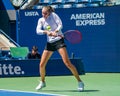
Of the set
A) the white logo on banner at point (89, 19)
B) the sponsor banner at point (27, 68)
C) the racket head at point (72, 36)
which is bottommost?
the sponsor banner at point (27, 68)

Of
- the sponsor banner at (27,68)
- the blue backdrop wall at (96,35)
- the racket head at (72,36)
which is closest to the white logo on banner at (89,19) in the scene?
the blue backdrop wall at (96,35)

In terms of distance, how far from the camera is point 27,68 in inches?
489

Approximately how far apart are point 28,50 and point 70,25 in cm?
186

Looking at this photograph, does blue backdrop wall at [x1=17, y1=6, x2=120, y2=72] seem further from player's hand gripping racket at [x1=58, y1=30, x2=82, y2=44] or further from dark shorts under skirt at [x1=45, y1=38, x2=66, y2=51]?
dark shorts under skirt at [x1=45, y1=38, x2=66, y2=51]

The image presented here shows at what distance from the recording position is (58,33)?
325 inches

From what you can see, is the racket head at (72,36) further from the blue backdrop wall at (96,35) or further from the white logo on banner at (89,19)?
the white logo on banner at (89,19)

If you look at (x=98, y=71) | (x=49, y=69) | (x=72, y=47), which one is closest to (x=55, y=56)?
(x=72, y=47)

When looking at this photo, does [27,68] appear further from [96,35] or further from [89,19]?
[89,19]

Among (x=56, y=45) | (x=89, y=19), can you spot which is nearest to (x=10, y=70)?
(x=56, y=45)

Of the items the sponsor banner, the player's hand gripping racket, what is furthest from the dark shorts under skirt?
the sponsor banner

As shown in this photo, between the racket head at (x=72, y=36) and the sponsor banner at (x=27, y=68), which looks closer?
the racket head at (x=72, y=36)

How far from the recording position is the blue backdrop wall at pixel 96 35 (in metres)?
14.8

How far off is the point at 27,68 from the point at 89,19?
3.85 m

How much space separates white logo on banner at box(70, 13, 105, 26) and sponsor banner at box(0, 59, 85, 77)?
264cm
